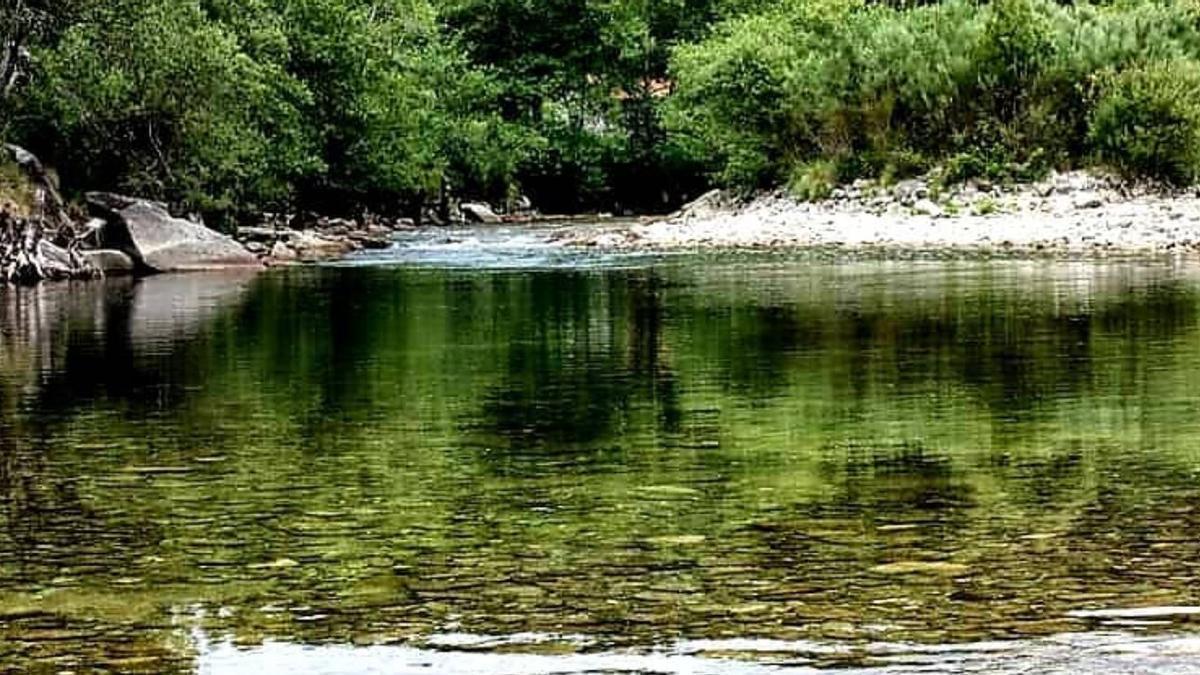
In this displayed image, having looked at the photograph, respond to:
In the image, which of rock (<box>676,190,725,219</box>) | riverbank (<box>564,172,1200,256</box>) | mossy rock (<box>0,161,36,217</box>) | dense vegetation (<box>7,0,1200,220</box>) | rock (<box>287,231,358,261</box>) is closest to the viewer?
mossy rock (<box>0,161,36,217</box>)

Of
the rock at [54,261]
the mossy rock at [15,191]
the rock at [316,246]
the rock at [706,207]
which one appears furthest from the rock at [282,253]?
the rock at [706,207]

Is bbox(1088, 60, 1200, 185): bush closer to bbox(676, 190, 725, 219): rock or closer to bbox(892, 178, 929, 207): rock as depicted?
bbox(892, 178, 929, 207): rock

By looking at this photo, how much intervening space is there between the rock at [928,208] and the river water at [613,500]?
22393 millimetres

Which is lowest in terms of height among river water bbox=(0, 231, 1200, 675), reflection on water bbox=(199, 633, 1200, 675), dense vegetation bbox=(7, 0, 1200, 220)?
river water bbox=(0, 231, 1200, 675)

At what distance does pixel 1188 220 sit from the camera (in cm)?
3759

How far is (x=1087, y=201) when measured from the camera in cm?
4094

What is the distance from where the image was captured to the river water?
5.99 m

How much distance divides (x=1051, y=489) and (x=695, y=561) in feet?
7.46

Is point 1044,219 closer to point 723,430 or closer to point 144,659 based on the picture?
point 723,430

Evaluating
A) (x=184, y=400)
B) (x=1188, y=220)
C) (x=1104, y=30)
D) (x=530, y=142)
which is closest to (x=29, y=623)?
(x=184, y=400)

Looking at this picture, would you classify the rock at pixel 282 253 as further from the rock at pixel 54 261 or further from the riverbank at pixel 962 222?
the riverbank at pixel 962 222

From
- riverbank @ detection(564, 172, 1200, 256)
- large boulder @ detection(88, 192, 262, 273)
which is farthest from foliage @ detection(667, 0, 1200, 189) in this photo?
large boulder @ detection(88, 192, 262, 273)

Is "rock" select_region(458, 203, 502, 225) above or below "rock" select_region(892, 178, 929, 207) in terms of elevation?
below

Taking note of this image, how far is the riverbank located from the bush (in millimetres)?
546
